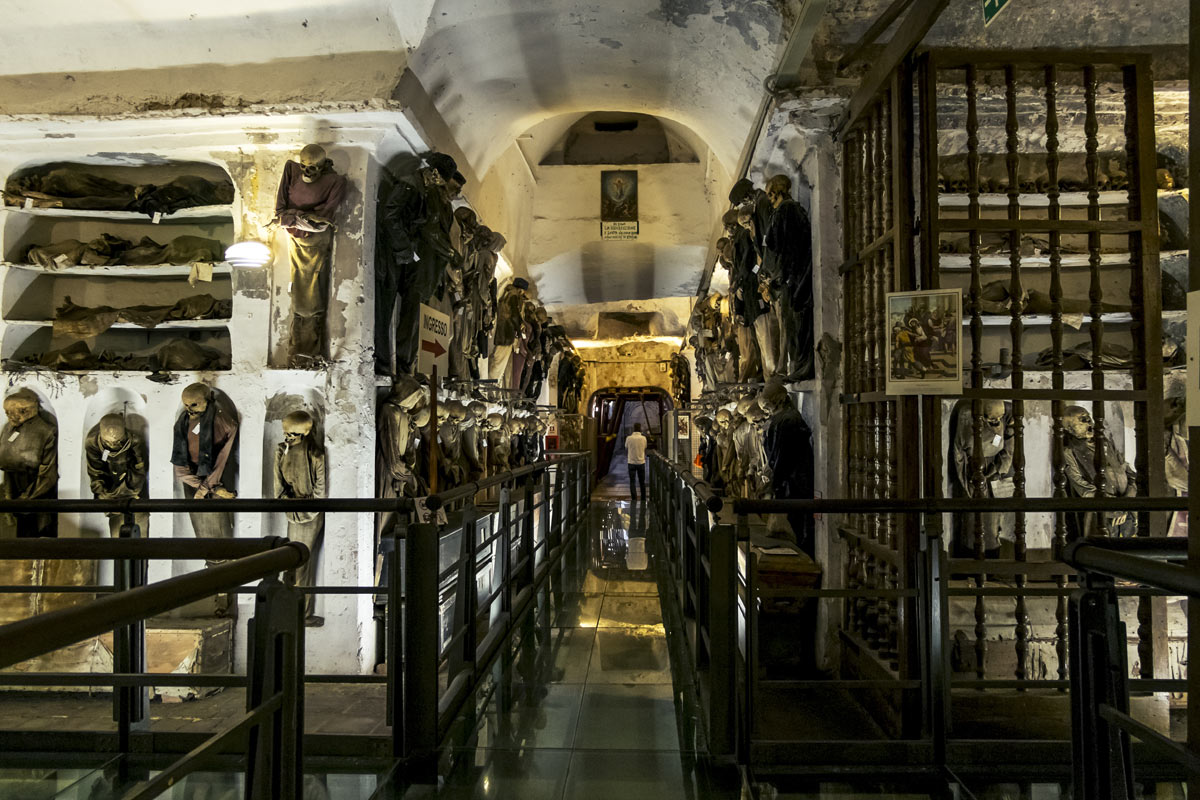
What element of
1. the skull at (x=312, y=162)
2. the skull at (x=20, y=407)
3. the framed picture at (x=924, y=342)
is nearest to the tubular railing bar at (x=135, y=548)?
the framed picture at (x=924, y=342)

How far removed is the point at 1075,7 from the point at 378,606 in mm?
5454

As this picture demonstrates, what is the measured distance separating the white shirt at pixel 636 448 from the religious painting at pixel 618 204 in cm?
448

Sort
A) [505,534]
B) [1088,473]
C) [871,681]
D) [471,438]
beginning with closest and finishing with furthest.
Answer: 1. [871,681]
2. [1088,473]
3. [505,534]
4. [471,438]

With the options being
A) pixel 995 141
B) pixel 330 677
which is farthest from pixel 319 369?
pixel 995 141

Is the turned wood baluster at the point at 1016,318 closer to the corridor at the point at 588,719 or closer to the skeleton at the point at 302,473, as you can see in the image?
the corridor at the point at 588,719

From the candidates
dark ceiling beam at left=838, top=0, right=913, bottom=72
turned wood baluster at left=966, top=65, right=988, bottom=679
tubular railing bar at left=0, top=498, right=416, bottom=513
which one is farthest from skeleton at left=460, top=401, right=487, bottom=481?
turned wood baluster at left=966, top=65, right=988, bottom=679

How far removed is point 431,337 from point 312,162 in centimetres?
133

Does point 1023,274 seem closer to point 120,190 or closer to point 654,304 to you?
point 120,190

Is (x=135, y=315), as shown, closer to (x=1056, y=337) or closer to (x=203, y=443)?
(x=203, y=443)

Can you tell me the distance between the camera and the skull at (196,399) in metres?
4.59

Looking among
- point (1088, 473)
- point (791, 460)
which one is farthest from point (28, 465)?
point (1088, 473)

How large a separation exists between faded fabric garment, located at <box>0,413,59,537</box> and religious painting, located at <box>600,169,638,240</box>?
7.10 metres

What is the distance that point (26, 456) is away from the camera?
15.8 feet

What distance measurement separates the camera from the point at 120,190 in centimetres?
518
